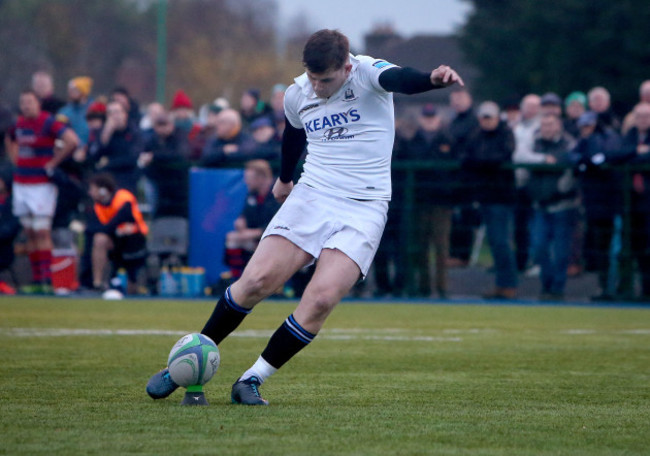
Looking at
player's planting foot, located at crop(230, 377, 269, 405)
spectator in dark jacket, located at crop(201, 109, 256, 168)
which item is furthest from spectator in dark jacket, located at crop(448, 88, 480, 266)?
player's planting foot, located at crop(230, 377, 269, 405)

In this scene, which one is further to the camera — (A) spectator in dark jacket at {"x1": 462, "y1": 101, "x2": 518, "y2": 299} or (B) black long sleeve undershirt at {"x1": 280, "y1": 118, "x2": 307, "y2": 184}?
(A) spectator in dark jacket at {"x1": 462, "y1": 101, "x2": 518, "y2": 299}

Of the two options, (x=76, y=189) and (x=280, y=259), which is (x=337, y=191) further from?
(x=76, y=189)

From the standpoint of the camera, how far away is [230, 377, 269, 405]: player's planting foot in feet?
20.9

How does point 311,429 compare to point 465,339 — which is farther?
point 465,339

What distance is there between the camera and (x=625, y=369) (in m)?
8.34

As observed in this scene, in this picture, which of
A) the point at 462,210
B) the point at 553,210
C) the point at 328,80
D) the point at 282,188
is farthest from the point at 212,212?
the point at 328,80

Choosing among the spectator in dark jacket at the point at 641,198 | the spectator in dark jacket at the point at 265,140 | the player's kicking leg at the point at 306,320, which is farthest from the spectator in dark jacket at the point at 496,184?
the player's kicking leg at the point at 306,320

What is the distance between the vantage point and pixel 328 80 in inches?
259

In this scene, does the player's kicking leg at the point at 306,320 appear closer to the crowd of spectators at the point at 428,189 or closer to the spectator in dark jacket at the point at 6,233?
the crowd of spectators at the point at 428,189

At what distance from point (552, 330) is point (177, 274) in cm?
615

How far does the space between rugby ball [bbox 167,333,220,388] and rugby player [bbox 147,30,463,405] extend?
162 mm

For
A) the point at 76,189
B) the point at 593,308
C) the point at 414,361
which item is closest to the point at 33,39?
the point at 76,189

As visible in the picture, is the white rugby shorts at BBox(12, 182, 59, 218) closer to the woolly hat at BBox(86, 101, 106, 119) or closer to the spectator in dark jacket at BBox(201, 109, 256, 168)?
the woolly hat at BBox(86, 101, 106, 119)

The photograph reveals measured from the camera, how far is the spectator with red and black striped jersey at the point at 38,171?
627 inches
